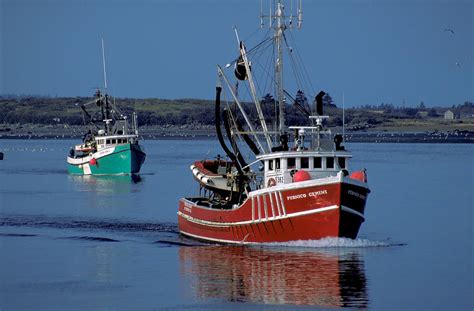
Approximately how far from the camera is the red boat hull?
51719 millimetres

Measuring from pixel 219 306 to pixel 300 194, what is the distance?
9.87 meters

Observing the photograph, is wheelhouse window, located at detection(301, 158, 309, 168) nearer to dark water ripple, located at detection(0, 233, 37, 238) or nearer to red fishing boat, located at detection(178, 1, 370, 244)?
red fishing boat, located at detection(178, 1, 370, 244)

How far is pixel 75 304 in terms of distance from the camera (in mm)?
43500

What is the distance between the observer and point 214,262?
52.8 meters

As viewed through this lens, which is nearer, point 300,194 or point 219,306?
point 219,306

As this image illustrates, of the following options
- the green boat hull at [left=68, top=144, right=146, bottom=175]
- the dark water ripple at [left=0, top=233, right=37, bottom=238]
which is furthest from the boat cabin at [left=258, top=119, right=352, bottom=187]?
the green boat hull at [left=68, top=144, right=146, bottom=175]

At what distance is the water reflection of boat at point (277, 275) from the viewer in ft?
148

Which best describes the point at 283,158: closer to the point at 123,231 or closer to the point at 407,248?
the point at 407,248

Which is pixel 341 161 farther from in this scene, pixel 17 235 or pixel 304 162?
pixel 17 235

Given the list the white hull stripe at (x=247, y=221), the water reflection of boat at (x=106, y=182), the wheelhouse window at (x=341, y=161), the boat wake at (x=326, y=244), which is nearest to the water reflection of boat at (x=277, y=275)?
the boat wake at (x=326, y=244)

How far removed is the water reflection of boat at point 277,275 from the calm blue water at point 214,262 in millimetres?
40

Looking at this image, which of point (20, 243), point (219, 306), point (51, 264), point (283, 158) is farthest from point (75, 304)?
point (20, 243)

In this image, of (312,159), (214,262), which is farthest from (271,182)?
(214,262)

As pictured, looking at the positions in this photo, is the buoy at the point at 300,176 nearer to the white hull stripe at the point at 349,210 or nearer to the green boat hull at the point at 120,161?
the white hull stripe at the point at 349,210
